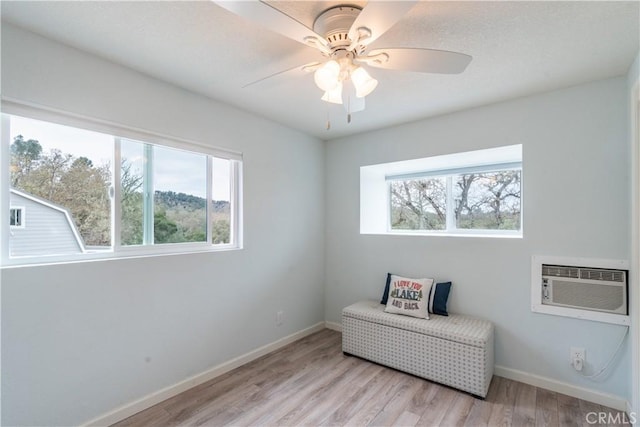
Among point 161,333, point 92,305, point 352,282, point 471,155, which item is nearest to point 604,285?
point 471,155

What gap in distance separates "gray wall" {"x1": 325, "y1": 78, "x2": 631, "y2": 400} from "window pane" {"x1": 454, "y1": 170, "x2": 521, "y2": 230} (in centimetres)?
41

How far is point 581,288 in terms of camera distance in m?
2.17

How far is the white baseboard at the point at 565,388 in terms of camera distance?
2025 millimetres

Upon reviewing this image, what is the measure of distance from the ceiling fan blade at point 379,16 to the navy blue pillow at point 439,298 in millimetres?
2217

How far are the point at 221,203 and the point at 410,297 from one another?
1.92 metres

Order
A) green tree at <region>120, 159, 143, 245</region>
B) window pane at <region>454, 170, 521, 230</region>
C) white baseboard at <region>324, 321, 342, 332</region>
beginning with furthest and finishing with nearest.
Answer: white baseboard at <region>324, 321, 342, 332</region> < window pane at <region>454, 170, 521, 230</region> < green tree at <region>120, 159, 143, 245</region>

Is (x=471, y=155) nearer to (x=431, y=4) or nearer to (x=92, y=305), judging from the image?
(x=431, y=4)

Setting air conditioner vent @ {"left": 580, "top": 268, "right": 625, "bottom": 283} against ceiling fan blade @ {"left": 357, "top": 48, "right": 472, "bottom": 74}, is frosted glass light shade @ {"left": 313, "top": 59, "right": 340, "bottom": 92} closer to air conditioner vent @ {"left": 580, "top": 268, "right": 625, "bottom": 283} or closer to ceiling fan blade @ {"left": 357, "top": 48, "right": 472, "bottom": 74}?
ceiling fan blade @ {"left": 357, "top": 48, "right": 472, "bottom": 74}

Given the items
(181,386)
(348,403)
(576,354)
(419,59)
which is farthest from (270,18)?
(576,354)

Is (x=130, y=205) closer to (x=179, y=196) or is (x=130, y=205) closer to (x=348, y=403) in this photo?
(x=179, y=196)

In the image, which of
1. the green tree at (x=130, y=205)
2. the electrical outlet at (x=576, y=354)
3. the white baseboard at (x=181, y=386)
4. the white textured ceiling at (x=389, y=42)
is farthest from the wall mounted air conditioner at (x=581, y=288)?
the green tree at (x=130, y=205)

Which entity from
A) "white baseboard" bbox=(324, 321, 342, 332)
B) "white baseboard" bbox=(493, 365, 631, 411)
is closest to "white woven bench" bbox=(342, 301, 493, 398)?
"white baseboard" bbox=(493, 365, 631, 411)

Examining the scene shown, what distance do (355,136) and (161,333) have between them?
2.68 m

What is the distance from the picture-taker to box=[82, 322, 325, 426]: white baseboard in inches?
73.2
